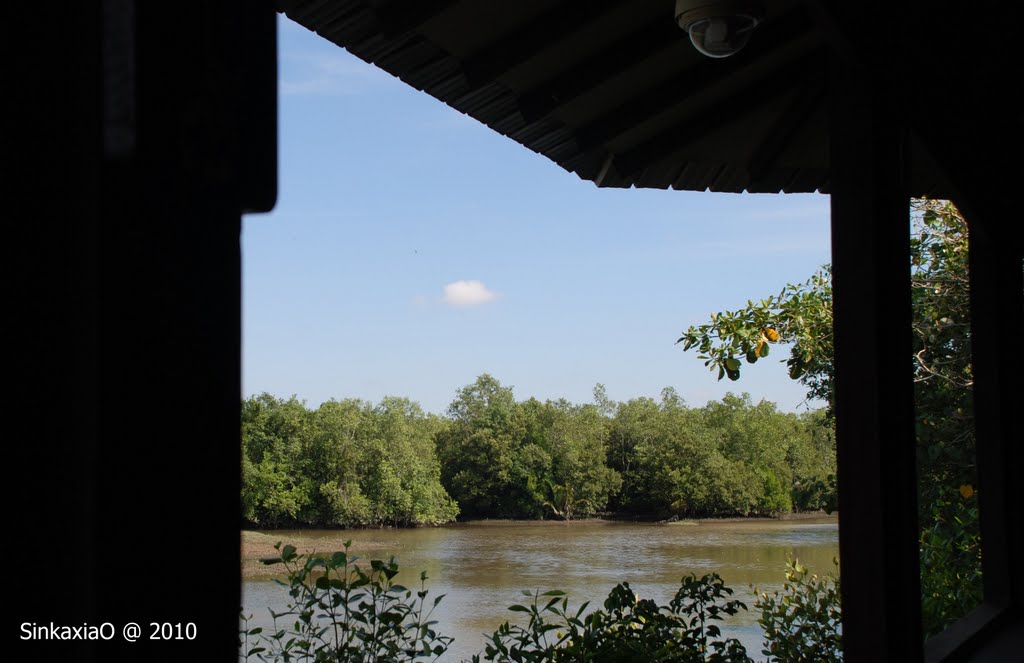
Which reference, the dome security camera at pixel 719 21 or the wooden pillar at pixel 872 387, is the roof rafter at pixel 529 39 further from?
the wooden pillar at pixel 872 387

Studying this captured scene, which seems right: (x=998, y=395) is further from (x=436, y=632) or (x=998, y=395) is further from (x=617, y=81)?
(x=436, y=632)

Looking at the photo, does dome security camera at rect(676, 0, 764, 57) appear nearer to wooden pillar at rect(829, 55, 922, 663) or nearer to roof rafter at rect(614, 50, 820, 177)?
wooden pillar at rect(829, 55, 922, 663)

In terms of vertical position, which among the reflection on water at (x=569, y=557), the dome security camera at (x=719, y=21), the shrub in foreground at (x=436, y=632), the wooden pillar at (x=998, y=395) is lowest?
the reflection on water at (x=569, y=557)

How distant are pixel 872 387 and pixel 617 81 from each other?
3.29ft

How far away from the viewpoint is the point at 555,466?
19.2m

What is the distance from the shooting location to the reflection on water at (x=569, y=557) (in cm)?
1306

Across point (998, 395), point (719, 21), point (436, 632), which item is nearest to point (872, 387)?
point (719, 21)

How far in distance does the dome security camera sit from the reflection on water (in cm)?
1042

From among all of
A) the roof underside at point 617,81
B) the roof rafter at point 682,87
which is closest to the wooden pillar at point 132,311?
the roof underside at point 617,81

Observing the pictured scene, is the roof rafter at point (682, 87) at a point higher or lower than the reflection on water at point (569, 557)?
higher

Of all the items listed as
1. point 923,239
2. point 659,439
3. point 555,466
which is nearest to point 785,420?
point 659,439

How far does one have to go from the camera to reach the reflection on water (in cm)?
1306

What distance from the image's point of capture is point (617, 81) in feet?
6.73

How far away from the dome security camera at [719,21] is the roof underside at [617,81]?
5.2 inches
